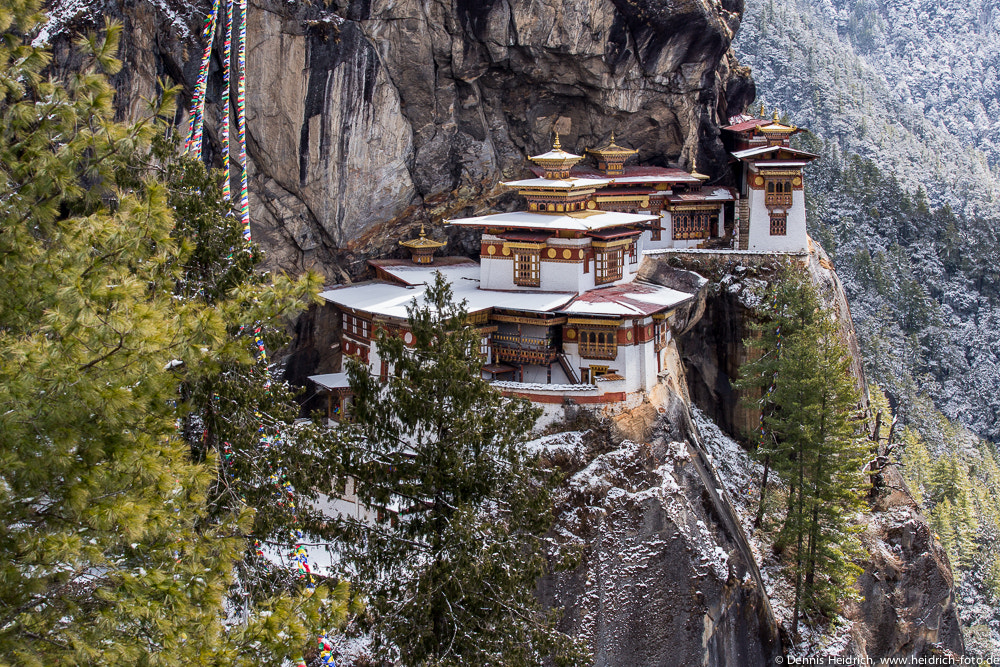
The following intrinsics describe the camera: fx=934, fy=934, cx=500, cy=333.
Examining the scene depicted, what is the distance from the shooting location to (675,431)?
29812 mm

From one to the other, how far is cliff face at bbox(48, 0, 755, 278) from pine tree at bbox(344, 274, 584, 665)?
18030mm

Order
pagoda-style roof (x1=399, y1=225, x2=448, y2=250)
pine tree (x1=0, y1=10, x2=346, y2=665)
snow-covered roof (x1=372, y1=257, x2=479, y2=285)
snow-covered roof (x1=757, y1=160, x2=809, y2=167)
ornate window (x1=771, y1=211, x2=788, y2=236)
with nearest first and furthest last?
1. pine tree (x1=0, y1=10, x2=346, y2=665)
2. snow-covered roof (x1=372, y1=257, x2=479, y2=285)
3. pagoda-style roof (x1=399, y1=225, x2=448, y2=250)
4. ornate window (x1=771, y1=211, x2=788, y2=236)
5. snow-covered roof (x1=757, y1=160, x2=809, y2=167)

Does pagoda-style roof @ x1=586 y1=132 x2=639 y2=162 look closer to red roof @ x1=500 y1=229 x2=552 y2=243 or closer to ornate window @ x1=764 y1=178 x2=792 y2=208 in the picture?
ornate window @ x1=764 y1=178 x2=792 y2=208

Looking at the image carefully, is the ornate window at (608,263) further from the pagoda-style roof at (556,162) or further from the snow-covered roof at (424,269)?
the snow-covered roof at (424,269)

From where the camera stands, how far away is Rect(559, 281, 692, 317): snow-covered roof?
30.0 meters

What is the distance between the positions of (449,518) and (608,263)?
1964 centimetres

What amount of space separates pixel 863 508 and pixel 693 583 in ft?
24.7

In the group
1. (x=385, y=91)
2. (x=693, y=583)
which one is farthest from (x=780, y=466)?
(x=385, y=91)

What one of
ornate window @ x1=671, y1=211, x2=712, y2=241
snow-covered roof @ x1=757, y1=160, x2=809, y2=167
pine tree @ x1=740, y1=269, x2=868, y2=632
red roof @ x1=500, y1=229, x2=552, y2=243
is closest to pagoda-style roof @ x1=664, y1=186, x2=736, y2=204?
ornate window @ x1=671, y1=211, x2=712, y2=241

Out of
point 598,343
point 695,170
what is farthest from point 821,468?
point 695,170

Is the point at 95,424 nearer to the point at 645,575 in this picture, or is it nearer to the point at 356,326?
the point at 645,575

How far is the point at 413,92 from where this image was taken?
1394 inches

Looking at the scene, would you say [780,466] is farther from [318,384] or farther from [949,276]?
[949,276]

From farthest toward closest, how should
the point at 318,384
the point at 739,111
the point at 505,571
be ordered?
the point at 739,111 < the point at 318,384 < the point at 505,571
